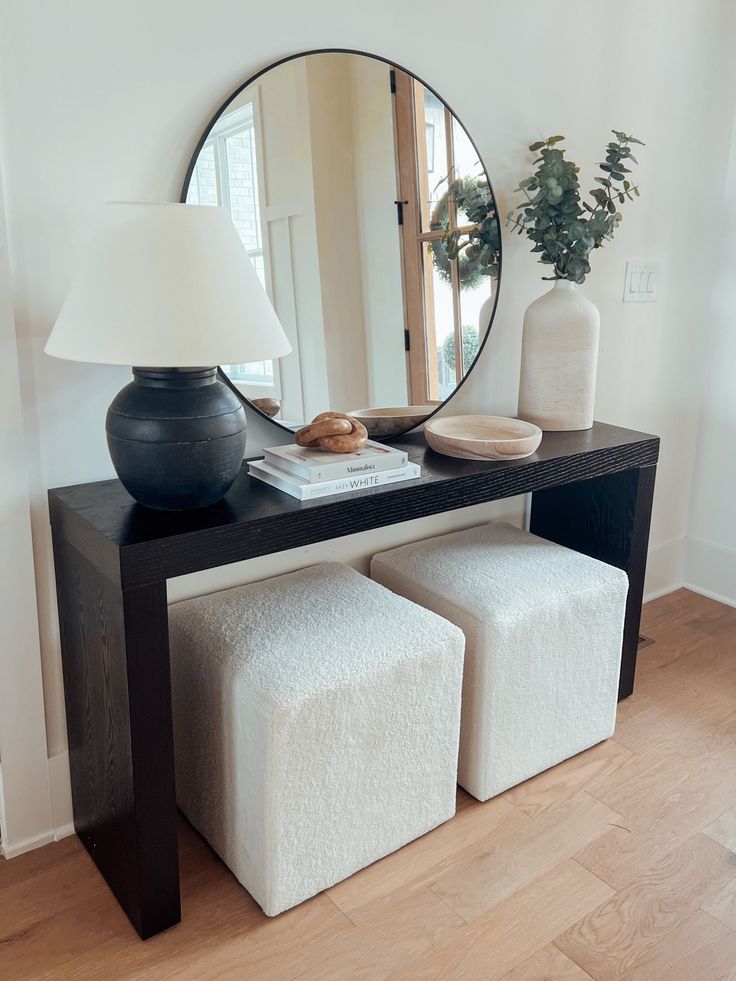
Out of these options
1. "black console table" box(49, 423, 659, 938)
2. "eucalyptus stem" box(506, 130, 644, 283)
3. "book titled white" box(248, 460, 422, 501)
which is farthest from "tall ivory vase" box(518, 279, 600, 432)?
"book titled white" box(248, 460, 422, 501)

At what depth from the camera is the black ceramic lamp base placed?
4.15 feet

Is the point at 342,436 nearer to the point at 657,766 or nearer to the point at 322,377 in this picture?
the point at 322,377

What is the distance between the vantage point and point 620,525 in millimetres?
2002

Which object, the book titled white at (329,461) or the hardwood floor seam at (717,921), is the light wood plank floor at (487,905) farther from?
the book titled white at (329,461)

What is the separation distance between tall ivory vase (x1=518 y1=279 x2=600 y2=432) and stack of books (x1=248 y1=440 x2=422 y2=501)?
0.53m

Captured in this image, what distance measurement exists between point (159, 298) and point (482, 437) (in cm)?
87

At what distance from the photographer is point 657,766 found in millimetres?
1812

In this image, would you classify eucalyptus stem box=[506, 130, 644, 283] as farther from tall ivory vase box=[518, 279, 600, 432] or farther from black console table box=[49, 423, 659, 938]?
black console table box=[49, 423, 659, 938]

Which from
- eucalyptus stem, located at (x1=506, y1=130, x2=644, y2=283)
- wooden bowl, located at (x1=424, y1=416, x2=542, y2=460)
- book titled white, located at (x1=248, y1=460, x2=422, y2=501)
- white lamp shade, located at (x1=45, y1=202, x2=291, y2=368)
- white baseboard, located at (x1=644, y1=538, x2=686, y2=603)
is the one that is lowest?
white baseboard, located at (x1=644, y1=538, x2=686, y2=603)

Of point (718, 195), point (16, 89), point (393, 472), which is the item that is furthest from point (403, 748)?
point (718, 195)

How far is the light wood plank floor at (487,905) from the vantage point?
1307 mm

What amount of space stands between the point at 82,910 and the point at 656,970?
960mm

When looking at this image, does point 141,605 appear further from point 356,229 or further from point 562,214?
point 562,214

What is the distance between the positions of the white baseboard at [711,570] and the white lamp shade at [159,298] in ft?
6.45
